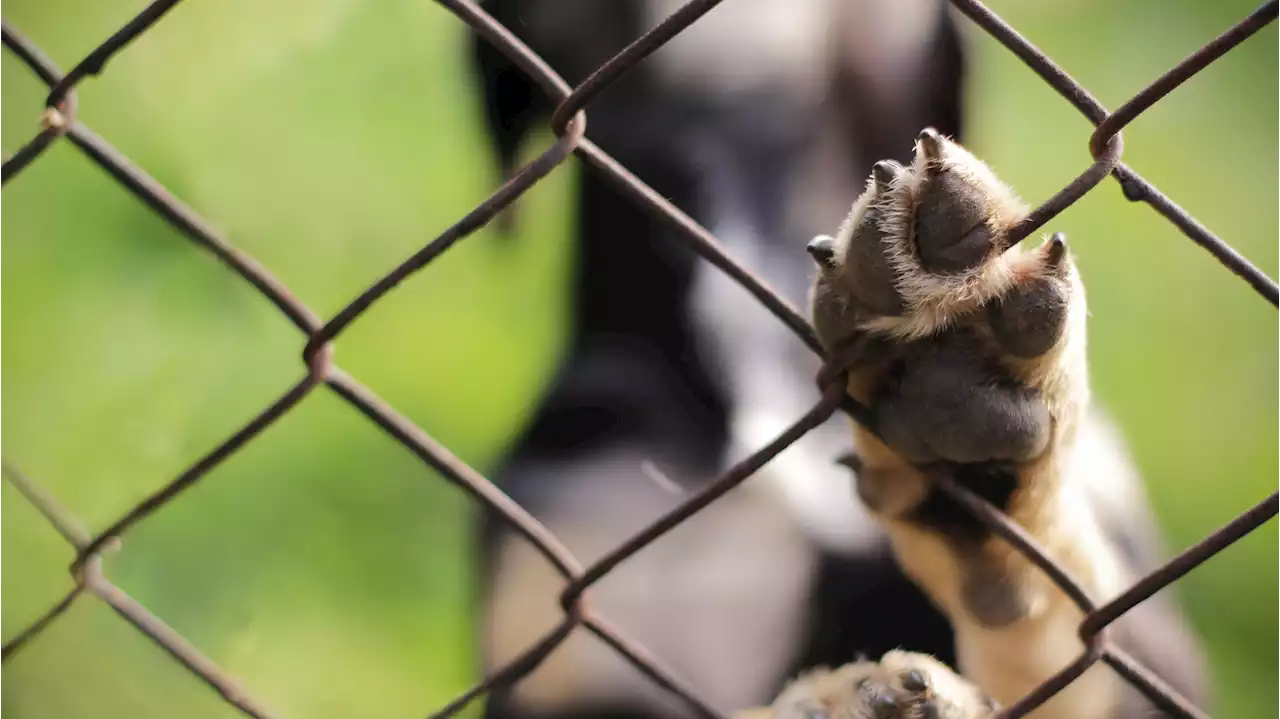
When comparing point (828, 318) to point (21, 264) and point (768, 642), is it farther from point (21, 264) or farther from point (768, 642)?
point (21, 264)

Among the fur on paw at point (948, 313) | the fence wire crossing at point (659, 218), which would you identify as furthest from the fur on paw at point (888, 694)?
the fur on paw at point (948, 313)

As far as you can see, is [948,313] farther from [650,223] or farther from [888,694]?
[650,223]

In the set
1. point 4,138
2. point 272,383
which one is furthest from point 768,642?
point 4,138

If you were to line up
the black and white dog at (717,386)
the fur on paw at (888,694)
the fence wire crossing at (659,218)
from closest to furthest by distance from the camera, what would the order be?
the fence wire crossing at (659,218) < the fur on paw at (888,694) < the black and white dog at (717,386)

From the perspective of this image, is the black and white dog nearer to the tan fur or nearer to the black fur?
the black fur

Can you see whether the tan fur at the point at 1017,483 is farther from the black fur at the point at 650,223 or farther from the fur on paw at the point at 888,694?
the black fur at the point at 650,223

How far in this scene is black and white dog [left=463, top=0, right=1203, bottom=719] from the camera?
122 centimetres

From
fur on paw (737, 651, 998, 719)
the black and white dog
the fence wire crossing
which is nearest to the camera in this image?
the fence wire crossing

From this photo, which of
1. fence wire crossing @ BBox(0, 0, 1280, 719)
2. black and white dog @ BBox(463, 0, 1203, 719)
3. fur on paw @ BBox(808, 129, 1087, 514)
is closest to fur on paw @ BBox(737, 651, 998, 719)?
fence wire crossing @ BBox(0, 0, 1280, 719)

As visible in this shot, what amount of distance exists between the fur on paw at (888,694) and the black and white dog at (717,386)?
39 cm

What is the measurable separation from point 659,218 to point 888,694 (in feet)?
1.11

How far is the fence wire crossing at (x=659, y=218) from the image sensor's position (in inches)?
20.1

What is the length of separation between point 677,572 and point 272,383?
147 centimetres

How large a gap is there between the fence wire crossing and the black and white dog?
541 mm
